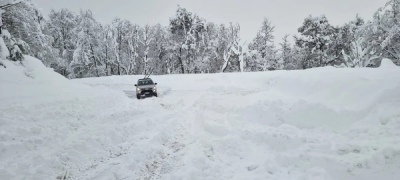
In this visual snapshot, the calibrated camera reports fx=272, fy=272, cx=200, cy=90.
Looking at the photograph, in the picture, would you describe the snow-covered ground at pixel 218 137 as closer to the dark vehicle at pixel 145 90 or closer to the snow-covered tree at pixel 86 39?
the dark vehicle at pixel 145 90

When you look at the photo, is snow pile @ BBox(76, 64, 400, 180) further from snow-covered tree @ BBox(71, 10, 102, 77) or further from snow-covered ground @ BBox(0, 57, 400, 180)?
snow-covered tree @ BBox(71, 10, 102, 77)

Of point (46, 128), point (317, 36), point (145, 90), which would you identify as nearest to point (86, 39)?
point (145, 90)

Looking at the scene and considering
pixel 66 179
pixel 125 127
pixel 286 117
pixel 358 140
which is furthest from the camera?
pixel 125 127

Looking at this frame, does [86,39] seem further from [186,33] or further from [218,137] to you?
[218,137]

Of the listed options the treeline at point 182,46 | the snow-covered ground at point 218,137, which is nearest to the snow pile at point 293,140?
the snow-covered ground at point 218,137

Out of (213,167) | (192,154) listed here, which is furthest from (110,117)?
(213,167)

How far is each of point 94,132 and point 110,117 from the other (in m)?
2.54

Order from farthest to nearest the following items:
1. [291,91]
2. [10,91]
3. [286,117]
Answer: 1. [291,91]
2. [10,91]
3. [286,117]

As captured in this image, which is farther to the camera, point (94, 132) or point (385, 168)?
point (94, 132)

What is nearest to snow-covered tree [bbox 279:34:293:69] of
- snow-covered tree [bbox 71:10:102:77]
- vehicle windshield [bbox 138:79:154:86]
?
snow-covered tree [bbox 71:10:102:77]

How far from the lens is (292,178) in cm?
589

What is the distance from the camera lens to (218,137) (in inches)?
Result: 360

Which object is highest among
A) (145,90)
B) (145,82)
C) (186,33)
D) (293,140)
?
(186,33)

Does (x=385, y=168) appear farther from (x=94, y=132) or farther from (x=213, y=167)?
(x=94, y=132)
